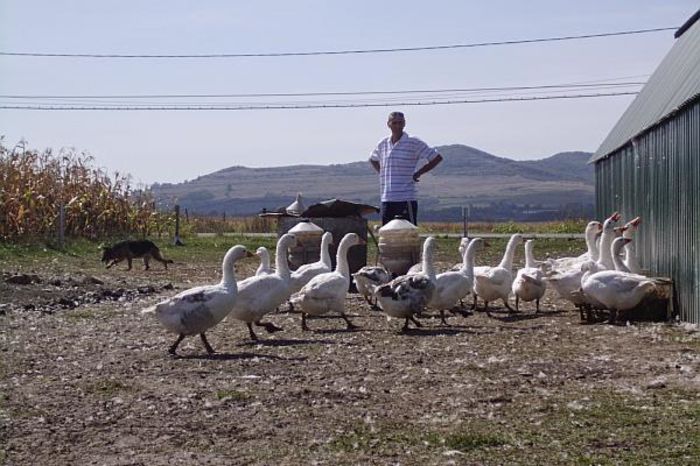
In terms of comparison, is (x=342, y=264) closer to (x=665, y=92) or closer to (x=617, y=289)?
(x=617, y=289)

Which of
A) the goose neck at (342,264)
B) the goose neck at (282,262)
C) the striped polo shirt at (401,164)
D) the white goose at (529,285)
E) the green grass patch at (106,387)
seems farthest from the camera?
the striped polo shirt at (401,164)

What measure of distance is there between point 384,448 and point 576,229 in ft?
129

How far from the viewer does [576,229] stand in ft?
150

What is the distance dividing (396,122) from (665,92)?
174 inches

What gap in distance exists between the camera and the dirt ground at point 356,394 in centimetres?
756

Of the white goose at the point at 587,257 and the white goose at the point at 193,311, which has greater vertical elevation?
the white goose at the point at 587,257

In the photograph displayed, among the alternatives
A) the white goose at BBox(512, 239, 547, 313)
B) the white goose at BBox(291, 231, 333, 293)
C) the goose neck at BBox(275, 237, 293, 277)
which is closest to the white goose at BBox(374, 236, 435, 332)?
the goose neck at BBox(275, 237, 293, 277)

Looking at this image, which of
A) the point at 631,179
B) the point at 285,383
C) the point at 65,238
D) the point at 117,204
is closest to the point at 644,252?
the point at 631,179

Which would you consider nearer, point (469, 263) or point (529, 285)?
point (469, 263)

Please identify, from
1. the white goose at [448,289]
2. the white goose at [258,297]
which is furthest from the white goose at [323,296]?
the white goose at [448,289]

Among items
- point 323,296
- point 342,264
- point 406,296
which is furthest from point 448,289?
point 342,264

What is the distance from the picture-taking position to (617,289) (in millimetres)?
14164

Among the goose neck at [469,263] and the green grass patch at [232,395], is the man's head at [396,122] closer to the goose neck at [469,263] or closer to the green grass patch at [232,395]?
the goose neck at [469,263]

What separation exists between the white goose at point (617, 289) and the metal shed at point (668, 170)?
2.10 feet
